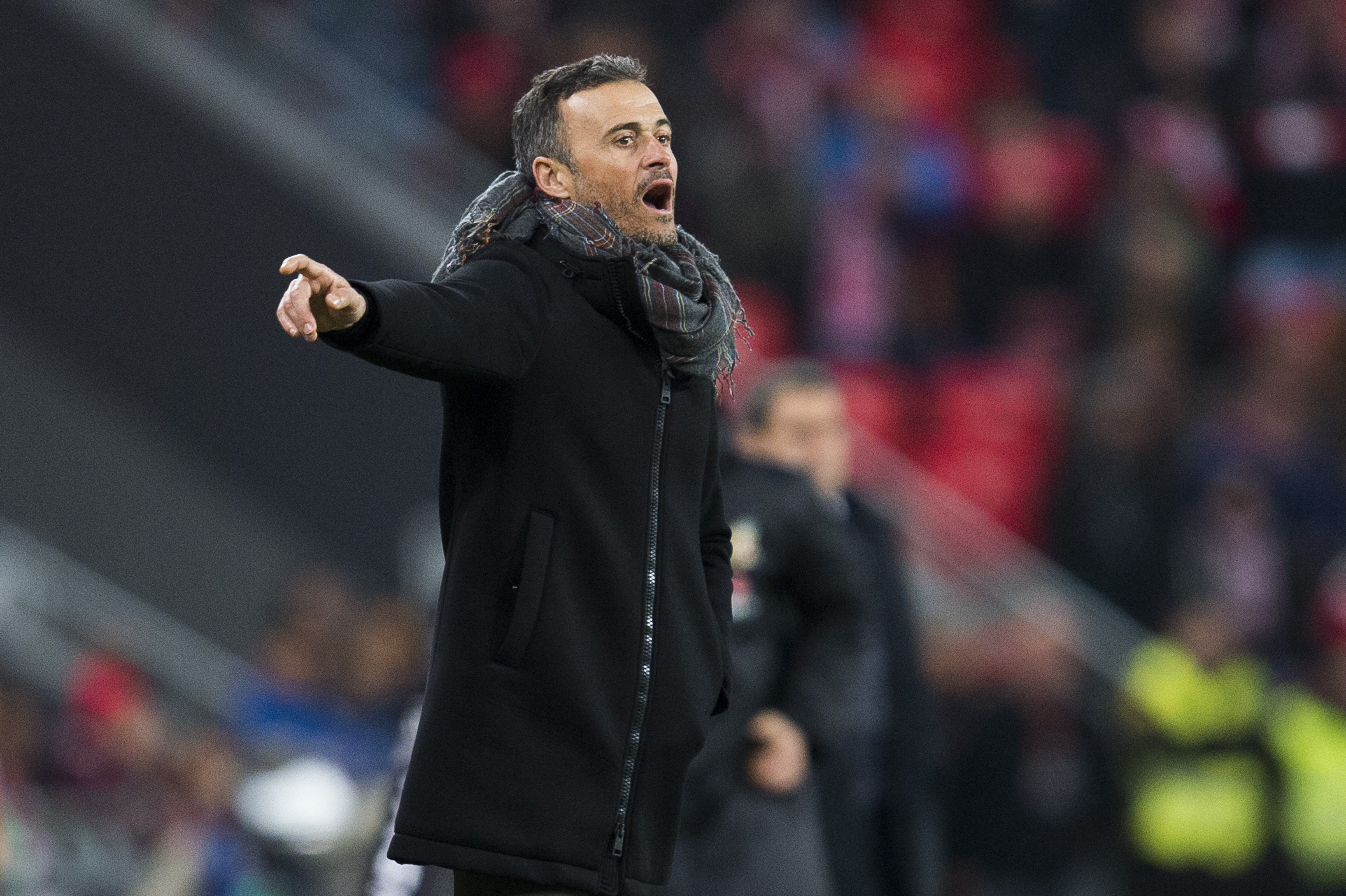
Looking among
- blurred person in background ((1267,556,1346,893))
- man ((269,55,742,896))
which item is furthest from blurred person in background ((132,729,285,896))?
man ((269,55,742,896))

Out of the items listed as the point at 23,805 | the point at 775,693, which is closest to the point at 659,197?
the point at 775,693

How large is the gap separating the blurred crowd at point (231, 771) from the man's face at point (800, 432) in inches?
103

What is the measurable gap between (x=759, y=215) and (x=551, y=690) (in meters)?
8.66

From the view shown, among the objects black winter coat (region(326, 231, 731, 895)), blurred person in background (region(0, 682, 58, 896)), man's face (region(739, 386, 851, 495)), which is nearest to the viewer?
black winter coat (region(326, 231, 731, 895))

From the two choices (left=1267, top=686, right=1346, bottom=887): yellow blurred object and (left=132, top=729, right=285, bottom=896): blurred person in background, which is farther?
(left=1267, top=686, right=1346, bottom=887): yellow blurred object

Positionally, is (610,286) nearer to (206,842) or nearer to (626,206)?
(626,206)

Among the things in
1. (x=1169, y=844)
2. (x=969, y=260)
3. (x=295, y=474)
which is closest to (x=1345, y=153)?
(x=969, y=260)

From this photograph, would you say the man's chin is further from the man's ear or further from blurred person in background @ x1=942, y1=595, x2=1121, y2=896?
blurred person in background @ x1=942, y1=595, x2=1121, y2=896

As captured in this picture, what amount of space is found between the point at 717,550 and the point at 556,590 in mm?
441

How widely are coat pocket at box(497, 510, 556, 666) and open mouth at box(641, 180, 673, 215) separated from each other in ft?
1.64

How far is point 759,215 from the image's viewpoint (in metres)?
11.5

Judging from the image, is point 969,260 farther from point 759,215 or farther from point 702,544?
point 702,544

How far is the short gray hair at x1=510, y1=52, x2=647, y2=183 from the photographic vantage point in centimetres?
322

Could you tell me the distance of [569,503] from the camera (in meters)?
3.04
